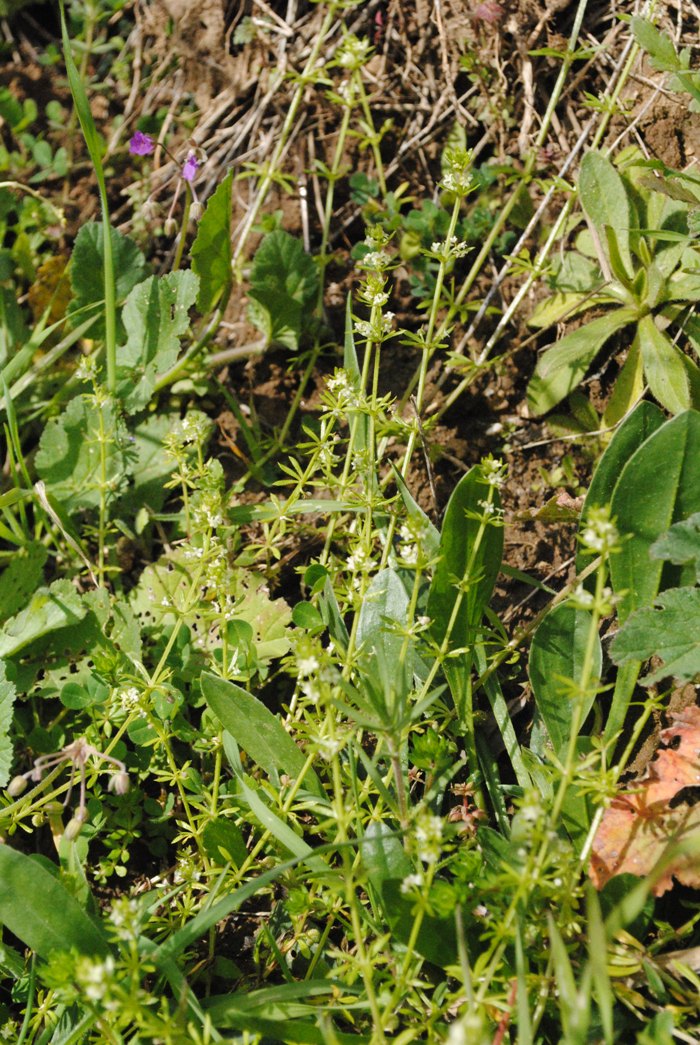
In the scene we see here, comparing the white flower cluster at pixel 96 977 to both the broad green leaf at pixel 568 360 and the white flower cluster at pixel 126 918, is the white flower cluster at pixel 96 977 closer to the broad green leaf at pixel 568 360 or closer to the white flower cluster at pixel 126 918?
the white flower cluster at pixel 126 918

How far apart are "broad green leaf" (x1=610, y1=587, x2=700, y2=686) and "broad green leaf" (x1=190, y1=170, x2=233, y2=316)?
164 cm

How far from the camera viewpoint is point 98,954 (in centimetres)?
184

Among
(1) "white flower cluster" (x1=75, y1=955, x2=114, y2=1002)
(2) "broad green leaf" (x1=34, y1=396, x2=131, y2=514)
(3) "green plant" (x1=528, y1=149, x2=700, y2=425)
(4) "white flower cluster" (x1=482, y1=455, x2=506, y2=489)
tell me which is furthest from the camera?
(2) "broad green leaf" (x1=34, y1=396, x2=131, y2=514)

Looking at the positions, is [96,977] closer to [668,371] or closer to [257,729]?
[257,729]

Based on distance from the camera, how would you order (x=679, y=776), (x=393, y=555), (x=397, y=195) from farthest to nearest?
1. (x=397, y=195)
2. (x=393, y=555)
3. (x=679, y=776)

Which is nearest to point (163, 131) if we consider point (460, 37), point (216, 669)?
point (460, 37)

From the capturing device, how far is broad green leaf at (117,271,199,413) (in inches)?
111

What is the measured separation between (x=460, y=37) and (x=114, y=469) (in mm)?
1892

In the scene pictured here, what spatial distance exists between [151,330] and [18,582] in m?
0.88

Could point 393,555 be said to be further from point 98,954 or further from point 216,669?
point 98,954

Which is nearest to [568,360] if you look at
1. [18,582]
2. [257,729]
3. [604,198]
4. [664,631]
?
[604,198]

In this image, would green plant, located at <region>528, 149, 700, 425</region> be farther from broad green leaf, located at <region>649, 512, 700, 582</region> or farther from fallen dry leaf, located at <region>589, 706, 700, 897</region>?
fallen dry leaf, located at <region>589, 706, 700, 897</region>

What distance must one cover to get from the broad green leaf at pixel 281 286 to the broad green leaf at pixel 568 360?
2.56 ft

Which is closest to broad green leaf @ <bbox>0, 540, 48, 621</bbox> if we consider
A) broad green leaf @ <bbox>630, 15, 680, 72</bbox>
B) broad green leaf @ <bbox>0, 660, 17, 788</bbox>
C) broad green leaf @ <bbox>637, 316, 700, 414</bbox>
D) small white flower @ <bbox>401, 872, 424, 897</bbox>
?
broad green leaf @ <bbox>0, 660, 17, 788</bbox>
